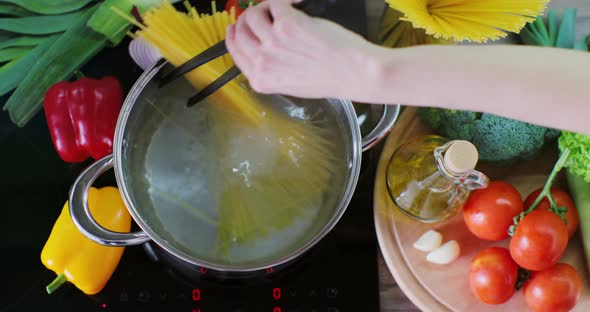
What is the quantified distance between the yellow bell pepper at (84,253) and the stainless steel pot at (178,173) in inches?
4.3

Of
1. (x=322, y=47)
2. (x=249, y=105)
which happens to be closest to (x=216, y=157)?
(x=249, y=105)

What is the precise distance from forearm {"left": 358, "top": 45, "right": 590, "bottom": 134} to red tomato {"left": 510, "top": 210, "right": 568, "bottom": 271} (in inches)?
11.7

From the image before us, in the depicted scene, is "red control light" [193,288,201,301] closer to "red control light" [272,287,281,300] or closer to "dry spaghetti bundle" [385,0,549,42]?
"red control light" [272,287,281,300]

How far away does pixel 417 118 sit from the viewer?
0.94 metres

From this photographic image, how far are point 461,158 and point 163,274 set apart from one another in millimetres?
499

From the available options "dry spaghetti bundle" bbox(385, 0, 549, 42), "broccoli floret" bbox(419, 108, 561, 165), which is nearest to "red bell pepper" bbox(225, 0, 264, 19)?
"dry spaghetti bundle" bbox(385, 0, 549, 42)

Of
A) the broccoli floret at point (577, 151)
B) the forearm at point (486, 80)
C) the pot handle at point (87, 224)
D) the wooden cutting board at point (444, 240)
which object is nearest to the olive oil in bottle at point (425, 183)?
the wooden cutting board at point (444, 240)

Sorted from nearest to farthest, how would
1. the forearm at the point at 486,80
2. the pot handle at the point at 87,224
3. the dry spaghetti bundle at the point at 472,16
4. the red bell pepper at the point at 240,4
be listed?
the forearm at the point at 486,80 < the pot handle at the point at 87,224 < the dry spaghetti bundle at the point at 472,16 < the red bell pepper at the point at 240,4

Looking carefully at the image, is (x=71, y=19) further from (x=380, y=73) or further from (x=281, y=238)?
(x=380, y=73)

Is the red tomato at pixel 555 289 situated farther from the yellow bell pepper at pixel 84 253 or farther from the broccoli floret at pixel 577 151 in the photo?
the yellow bell pepper at pixel 84 253

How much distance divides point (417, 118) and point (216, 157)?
356 mm

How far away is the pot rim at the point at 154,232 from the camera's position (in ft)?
2.43

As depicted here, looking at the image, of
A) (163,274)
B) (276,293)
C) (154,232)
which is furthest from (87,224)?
(276,293)

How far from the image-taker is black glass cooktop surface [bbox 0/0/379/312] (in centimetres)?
87
